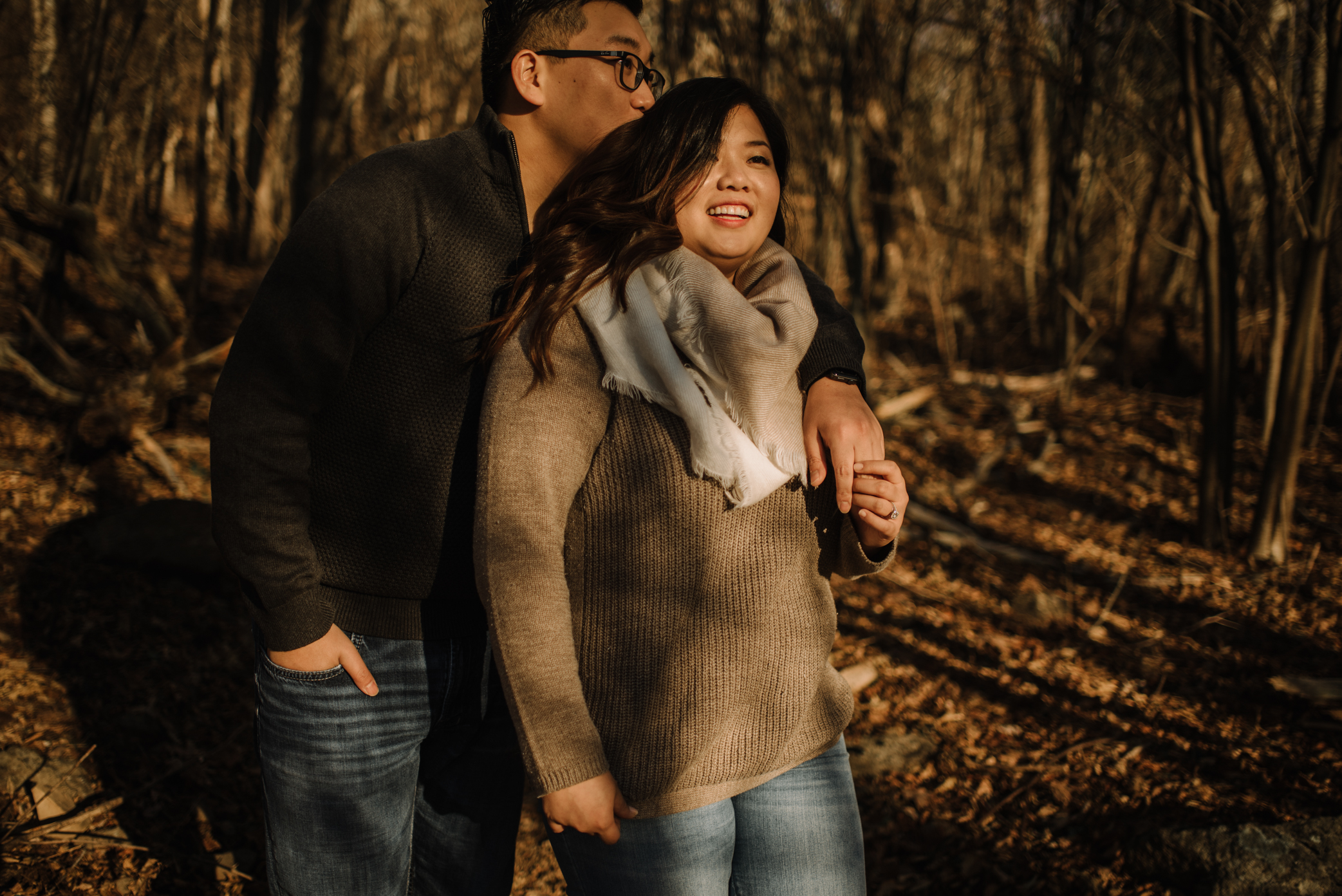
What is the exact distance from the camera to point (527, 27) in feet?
5.44

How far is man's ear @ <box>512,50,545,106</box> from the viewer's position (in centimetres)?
165

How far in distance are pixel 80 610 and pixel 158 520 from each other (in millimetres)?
640

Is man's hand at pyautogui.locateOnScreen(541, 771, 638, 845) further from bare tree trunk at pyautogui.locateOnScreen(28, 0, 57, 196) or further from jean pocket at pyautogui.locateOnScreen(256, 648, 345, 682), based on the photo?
bare tree trunk at pyautogui.locateOnScreen(28, 0, 57, 196)

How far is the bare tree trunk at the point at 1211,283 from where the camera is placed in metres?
5.35

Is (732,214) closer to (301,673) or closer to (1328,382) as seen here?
(301,673)

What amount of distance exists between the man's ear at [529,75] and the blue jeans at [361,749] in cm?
107

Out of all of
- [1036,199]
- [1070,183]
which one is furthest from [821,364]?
[1036,199]

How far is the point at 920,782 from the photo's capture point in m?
3.71

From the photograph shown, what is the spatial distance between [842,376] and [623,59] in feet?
2.47

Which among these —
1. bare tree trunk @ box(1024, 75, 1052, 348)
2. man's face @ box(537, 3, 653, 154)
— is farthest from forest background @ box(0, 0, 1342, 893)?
man's face @ box(537, 3, 653, 154)

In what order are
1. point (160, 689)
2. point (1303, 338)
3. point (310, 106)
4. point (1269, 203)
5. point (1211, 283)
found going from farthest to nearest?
point (310, 106)
point (1211, 283)
point (1269, 203)
point (1303, 338)
point (160, 689)

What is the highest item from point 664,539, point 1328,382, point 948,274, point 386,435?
point 386,435

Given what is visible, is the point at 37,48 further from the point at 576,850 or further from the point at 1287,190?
the point at 1287,190

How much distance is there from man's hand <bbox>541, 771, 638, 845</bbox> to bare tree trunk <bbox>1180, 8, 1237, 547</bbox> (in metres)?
5.58
